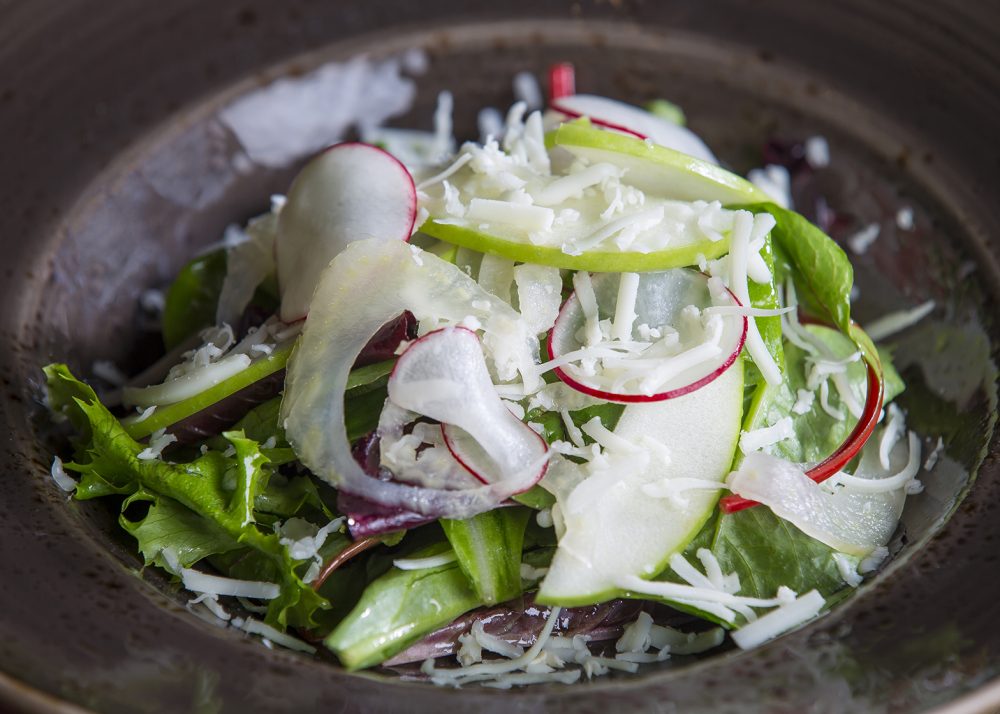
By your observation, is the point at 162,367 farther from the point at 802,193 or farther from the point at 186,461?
the point at 802,193

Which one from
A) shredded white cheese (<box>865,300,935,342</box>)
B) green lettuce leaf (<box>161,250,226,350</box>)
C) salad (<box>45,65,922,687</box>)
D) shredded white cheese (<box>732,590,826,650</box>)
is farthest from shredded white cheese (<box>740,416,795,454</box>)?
green lettuce leaf (<box>161,250,226,350</box>)

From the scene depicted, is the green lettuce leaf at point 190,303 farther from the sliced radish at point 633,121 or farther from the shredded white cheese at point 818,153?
the shredded white cheese at point 818,153

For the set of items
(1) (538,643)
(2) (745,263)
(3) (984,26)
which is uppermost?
(3) (984,26)

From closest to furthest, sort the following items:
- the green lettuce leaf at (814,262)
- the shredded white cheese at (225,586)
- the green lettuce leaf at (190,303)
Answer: the shredded white cheese at (225,586) → the green lettuce leaf at (814,262) → the green lettuce leaf at (190,303)

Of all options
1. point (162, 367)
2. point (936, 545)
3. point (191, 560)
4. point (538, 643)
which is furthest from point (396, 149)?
point (936, 545)

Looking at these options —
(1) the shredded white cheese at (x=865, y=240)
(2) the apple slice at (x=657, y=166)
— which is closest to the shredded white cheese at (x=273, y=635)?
(2) the apple slice at (x=657, y=166)

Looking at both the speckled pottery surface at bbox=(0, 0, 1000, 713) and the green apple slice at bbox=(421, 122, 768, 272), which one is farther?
the green apple slice at bbox=(421, 122, 768, 272)

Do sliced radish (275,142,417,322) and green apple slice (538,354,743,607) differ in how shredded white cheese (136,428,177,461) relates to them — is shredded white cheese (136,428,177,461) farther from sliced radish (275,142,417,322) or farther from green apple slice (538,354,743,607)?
green apple slice (538,354,743,607)

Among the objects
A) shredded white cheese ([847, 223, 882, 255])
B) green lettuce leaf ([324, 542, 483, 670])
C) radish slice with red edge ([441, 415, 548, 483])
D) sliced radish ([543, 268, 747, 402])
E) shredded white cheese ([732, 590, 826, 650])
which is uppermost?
shredded white cheese ([847, 223, 882, 255])
